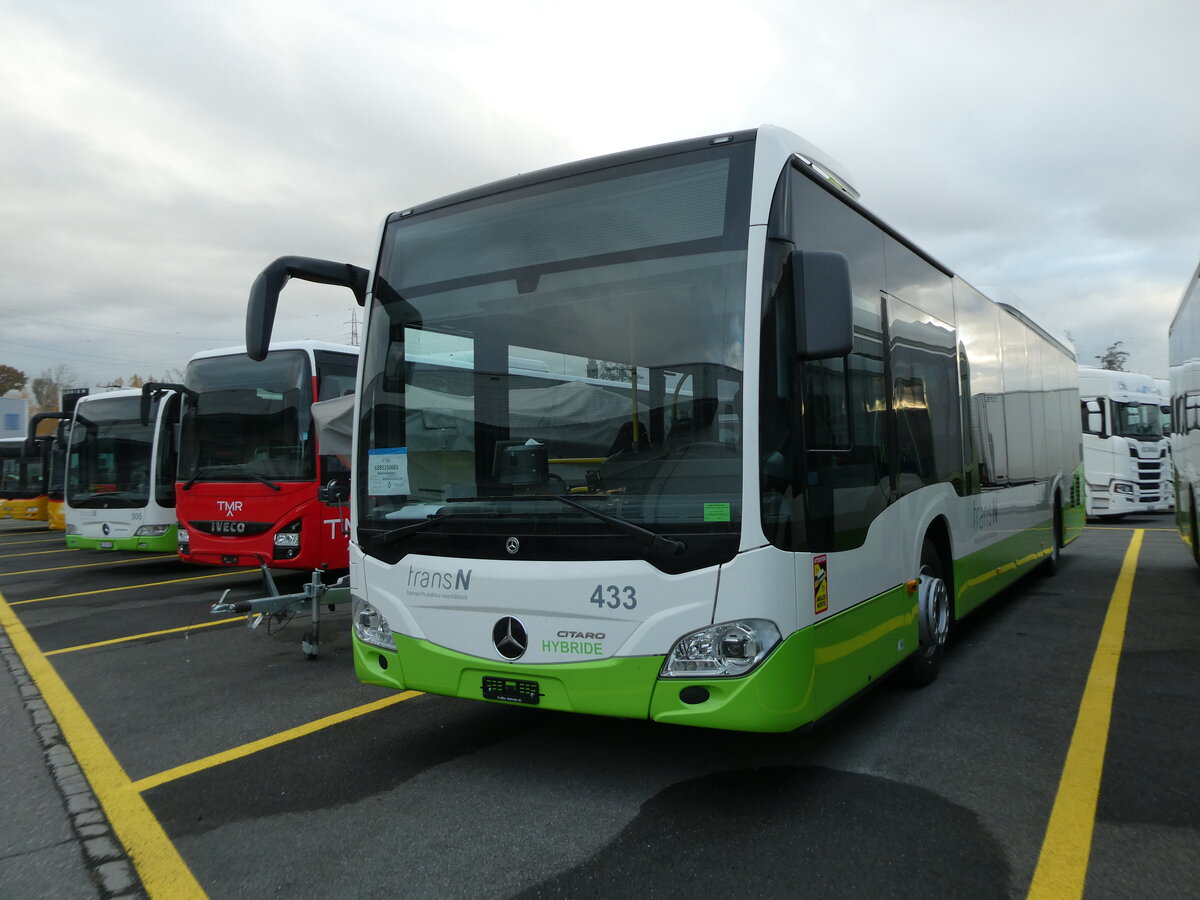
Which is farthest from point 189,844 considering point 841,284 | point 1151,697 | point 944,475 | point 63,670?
point 1151,697

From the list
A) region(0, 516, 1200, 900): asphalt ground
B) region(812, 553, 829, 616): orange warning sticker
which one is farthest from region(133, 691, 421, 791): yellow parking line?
region(812, 553, 829, 616): orange warning sticker

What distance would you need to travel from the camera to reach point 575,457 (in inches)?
156

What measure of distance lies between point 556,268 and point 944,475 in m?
3.15

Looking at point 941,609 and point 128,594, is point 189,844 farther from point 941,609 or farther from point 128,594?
point 128,594

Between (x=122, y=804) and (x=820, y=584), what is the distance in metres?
3.28

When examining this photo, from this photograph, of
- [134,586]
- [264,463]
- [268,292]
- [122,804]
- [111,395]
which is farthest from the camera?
[111,395]

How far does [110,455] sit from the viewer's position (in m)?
13.6

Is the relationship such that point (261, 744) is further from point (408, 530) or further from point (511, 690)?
point (511, 690)

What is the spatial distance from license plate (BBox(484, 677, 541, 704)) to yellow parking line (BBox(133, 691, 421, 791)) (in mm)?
1597

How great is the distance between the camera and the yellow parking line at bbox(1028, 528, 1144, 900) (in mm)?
3109

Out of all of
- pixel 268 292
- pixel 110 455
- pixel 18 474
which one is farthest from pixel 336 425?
pixel 18 474

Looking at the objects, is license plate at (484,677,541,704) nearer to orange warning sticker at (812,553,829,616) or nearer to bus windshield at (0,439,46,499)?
orange warning sticker at (812,553,829,616)

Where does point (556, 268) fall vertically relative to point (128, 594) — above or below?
above

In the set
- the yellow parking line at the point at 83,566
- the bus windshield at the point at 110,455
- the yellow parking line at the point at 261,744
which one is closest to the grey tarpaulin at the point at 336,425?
the yellow parking line at the point at 261,744
